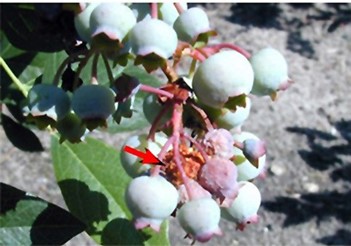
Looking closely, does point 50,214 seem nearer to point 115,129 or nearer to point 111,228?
point 111,228

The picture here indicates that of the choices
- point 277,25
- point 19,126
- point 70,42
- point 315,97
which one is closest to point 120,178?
point 19,126

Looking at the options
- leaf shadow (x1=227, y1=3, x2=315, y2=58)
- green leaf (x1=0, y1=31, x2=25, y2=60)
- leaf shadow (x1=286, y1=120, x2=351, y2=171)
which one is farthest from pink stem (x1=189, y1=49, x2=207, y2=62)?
leaf shadow (x1=227, y1=3, x2=315, y2=58)

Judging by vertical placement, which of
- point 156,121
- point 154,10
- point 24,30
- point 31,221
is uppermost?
point 154,10

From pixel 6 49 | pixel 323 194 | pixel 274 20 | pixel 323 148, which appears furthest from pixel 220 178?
pixel 274 20

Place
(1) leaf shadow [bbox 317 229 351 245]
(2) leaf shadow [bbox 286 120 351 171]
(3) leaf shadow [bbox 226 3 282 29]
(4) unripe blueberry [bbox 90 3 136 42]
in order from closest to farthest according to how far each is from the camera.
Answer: (4) unripe blueberry [bbox 90 3 136 42], (1) leaf shadow [bbox 317 229 351 245], (2) leaf shadow [bbox 286 120 351 171], (3) leaf shadow [bbox 226 3 282 29]

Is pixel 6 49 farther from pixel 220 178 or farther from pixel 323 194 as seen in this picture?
pixel 323 194

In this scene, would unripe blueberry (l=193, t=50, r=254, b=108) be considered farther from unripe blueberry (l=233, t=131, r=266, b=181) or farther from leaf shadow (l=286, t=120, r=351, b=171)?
leaf shadow (l=286, t=120, r=351, b=171)
